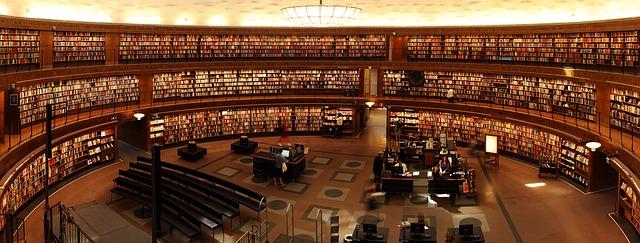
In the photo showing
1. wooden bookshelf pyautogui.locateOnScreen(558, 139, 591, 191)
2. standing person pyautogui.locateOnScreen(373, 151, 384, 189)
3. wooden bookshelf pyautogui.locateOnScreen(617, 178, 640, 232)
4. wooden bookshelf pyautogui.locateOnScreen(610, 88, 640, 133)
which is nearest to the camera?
wooden bookshelf pyautogui.locateOnScreen(617, 178, 640, 232)

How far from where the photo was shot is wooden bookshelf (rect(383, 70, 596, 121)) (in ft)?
49.5

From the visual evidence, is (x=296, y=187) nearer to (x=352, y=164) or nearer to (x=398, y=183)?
(x=398, y=183)

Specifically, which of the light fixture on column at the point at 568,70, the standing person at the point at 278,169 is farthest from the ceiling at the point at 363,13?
the standing person at the point at 278,169

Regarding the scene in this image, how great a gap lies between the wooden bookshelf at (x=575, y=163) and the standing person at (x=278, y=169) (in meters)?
7.86

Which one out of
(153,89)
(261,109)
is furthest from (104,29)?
(261,109)

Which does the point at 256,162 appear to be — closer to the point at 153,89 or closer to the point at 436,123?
the point at 153,89

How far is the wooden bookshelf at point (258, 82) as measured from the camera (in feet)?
62.6

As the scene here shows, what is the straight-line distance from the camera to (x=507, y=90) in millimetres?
17734

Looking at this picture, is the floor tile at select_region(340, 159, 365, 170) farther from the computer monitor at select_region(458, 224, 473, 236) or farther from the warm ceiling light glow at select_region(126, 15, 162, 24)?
the warm ceiling light glow at select_region(126, 15, 162, 24)

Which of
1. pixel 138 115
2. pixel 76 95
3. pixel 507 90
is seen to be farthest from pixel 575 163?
pixel 76 95

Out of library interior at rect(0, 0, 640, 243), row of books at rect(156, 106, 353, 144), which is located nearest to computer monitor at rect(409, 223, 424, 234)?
→ library interior at rect(0, 0, 640, 243)

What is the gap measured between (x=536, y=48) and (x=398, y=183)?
7.86m

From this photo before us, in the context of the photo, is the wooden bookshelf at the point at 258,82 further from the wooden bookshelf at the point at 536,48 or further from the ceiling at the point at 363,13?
the wooden bookshelf at the point at 536,48

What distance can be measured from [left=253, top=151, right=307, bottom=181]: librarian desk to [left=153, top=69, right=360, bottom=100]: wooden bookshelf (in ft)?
19.8
